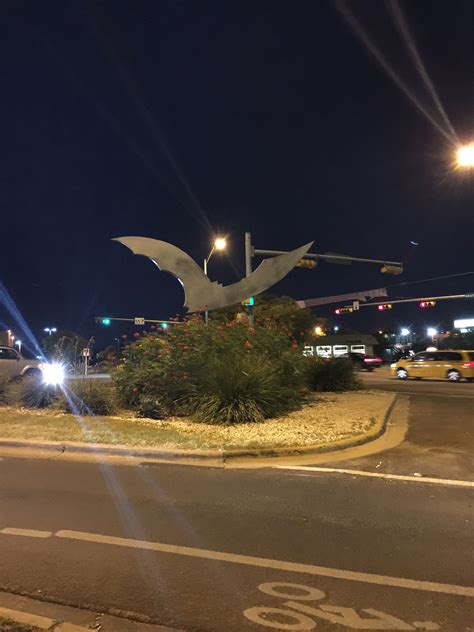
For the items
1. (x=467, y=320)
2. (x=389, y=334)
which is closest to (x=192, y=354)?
(x=389, y=334)

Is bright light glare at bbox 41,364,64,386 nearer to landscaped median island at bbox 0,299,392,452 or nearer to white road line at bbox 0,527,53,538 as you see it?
landscaped median island at bbox 0,299,392,452

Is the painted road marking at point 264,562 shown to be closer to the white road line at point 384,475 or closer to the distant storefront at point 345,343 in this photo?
the white road line at point 384,475

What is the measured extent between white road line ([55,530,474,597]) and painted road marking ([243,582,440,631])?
16.9 inches

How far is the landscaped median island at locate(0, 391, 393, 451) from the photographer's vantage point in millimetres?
8852

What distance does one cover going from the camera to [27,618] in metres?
3.35

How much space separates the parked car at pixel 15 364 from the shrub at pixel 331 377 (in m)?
10.8

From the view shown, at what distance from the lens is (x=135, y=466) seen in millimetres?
7781

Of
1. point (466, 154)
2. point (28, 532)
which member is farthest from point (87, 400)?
point (466, 154)

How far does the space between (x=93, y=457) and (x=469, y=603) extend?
6244 millimetres

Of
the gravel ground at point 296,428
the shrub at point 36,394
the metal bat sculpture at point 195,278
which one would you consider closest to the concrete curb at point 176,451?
the gravel ground at point 296,428

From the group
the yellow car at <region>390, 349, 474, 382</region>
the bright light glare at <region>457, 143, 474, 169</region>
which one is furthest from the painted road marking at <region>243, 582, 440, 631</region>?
the yellow car at <region>390, 349, 474, 382</region>

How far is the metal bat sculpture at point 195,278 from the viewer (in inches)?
696

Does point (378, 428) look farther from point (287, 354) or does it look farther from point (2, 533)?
point (2, 533)

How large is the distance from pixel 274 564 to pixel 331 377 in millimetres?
15310
